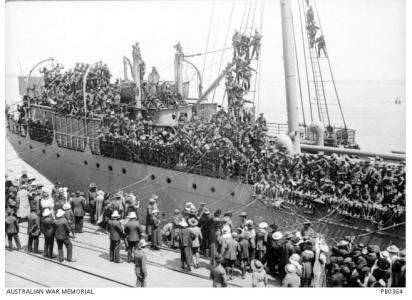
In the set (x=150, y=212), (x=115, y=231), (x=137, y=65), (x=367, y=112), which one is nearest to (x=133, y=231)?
(x=115, y=231)

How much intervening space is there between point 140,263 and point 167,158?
6.44 m

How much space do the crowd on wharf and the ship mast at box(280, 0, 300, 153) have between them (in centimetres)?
356

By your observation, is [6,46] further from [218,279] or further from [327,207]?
[327,207]

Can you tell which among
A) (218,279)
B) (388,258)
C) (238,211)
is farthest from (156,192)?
(388,258)

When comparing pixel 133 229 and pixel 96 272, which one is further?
pixel 133 229

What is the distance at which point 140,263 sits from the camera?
8695 millimetres

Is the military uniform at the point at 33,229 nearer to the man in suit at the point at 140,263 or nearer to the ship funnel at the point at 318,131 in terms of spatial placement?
the man in suit at the point at 140,263

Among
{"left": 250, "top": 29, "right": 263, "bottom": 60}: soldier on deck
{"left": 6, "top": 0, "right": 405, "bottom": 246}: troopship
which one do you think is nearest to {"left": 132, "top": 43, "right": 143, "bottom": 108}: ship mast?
{"left": 6, "top": 0, "right": 405, "bottom": 246}: troopship

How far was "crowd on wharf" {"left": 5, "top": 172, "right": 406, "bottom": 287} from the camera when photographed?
27.9ft

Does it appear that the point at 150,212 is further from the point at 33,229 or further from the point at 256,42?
the point at 256,42

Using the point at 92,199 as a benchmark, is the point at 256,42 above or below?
above

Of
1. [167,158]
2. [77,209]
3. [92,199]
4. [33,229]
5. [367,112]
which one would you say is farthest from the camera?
[367,112]

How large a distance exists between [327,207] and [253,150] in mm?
2616

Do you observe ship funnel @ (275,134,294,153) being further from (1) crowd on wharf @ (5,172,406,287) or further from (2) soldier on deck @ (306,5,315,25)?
(2) soldier on deck @ (306,5,315,25)
